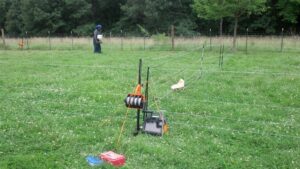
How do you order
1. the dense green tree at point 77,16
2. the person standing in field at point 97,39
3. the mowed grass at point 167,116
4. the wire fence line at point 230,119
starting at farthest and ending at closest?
the dense green tree at point 77,16 < the person standing in field at point 97,39 < the wire fence line at point 230,119 < the mowed grass at point 167,116

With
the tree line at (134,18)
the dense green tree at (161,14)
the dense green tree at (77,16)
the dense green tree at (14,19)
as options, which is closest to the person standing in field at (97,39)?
the tree line at (134,18)

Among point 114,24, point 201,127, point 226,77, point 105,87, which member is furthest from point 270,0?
point 201,127

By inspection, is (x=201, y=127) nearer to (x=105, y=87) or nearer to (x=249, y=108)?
(x=249, y=108)

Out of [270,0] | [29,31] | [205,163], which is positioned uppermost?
[270,0]

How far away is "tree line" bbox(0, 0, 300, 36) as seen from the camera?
44.5 m

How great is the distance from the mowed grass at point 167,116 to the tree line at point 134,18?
29.6 metres

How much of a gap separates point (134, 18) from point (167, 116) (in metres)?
43.7

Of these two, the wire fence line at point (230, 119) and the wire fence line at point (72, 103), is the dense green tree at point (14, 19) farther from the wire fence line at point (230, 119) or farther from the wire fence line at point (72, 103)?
the wire fence line at point (230, 119)

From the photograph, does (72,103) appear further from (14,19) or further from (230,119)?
(14,19)

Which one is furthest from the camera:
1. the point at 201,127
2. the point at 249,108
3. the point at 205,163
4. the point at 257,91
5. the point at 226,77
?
the point at 226,77

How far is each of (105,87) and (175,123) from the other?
13.4 ft

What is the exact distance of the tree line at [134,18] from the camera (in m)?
44.5

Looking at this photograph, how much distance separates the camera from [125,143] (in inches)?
258

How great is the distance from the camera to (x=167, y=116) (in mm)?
8266
